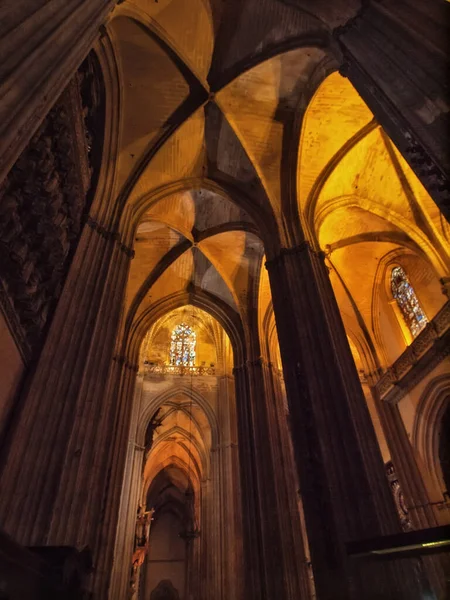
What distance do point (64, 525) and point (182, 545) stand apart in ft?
87.1

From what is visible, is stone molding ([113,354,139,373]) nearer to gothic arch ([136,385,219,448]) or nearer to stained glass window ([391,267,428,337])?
gothic arch ([136,385,219,448])

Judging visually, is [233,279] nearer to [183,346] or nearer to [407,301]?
[183,346]

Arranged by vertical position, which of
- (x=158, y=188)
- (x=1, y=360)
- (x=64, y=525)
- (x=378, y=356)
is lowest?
(x=64, y=525)

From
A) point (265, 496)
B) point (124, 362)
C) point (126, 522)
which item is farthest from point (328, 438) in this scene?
point (126, 522)

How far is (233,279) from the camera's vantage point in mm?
13547

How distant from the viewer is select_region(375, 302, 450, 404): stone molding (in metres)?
9.30

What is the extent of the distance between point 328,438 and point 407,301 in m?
7.51

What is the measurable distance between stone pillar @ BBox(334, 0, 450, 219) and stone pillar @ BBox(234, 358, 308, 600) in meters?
8.05

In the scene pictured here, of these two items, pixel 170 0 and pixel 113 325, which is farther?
pixel 170 0

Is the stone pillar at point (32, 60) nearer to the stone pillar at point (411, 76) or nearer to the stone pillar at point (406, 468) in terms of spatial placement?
the stone pillar at point (411, 76)

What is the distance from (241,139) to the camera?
9.36 metres

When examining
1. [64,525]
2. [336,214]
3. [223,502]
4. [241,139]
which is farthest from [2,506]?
[223,502]

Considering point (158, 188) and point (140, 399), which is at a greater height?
point (158, 188)

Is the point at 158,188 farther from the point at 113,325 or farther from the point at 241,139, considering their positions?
the point at 113,325
